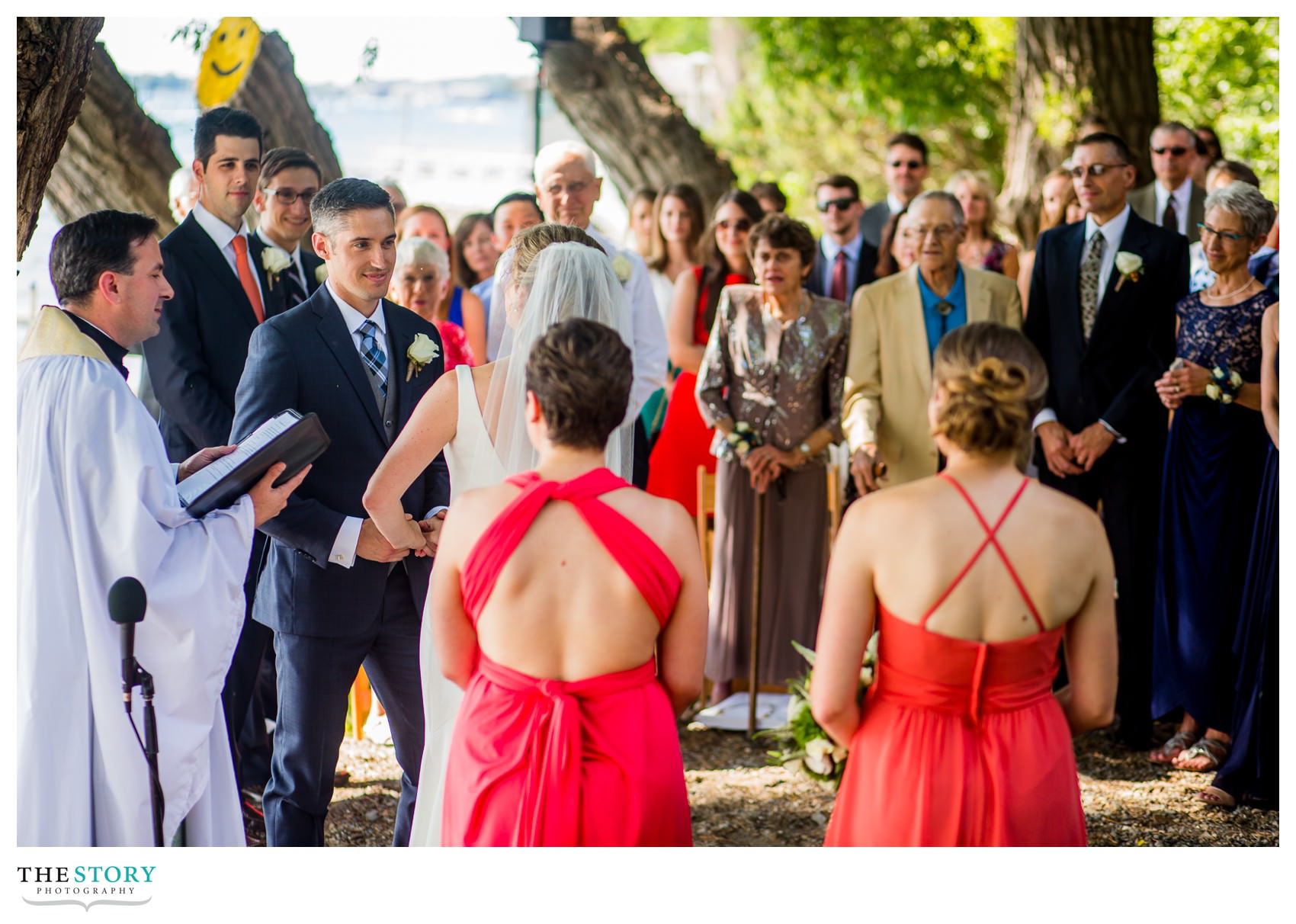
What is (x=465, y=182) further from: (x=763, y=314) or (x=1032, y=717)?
(x=1032, y=717)

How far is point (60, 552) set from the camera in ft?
11.9

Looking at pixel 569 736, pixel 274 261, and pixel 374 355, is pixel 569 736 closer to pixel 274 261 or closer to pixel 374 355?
pixel 374 355

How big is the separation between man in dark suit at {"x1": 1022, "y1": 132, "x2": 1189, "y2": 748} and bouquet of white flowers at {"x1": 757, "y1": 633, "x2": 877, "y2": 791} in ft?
4.30

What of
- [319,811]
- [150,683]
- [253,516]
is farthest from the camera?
[319,811]

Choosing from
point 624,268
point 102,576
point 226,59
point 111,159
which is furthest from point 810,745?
point 111,159

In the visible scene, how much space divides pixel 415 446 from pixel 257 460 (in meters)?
0.44

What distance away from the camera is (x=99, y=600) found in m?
3.67

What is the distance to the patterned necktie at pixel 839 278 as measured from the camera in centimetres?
731

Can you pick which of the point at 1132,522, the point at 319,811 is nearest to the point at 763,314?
the point at 1132,522

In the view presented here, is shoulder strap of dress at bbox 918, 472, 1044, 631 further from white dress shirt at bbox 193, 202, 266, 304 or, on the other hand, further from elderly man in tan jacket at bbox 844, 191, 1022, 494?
white dress shirt at bbox 193, 202, 266, 304

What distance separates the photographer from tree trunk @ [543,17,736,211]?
10352mm

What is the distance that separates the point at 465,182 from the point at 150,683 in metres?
18.7

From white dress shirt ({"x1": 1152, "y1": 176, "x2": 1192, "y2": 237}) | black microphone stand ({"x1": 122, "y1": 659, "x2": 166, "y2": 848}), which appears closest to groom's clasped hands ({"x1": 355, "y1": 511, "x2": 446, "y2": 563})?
black microphone stand ({"x1": 122, "y1": 659, "x2": 166, "y2": 848})

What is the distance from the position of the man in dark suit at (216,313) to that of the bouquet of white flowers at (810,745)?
2.14m
